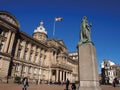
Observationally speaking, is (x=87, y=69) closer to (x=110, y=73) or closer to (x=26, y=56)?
(x=26, y=56)

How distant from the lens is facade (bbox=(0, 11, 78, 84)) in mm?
34781

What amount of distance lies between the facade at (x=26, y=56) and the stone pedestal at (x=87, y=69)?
25.0m

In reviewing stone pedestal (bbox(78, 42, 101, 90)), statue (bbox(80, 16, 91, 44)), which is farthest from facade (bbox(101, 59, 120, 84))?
stone pedestal (bbox(78, 42, 101, 90))

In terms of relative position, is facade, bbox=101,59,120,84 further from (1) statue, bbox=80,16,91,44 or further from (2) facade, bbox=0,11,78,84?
(1) statue, bbox=80,16,91,44

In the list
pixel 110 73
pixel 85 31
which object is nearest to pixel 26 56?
pixel 85 31

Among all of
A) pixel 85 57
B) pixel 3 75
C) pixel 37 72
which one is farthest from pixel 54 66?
pixel 85 57

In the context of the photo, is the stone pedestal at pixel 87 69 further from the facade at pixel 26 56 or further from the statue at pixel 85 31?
the facade at pixel 26 56

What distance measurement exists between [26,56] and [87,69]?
37.2 m

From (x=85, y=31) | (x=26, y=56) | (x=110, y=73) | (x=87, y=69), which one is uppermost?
(x=26, y=56)

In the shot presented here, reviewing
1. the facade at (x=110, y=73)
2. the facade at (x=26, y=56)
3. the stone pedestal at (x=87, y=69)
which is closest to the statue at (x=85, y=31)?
the stone pedestal at (x=87, y=69)

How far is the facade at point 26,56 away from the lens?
34781 mm

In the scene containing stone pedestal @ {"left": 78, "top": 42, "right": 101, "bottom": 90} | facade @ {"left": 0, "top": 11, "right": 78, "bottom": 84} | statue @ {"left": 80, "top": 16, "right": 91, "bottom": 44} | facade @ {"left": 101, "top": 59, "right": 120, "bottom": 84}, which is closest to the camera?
stone pedestal @ {"left": 78, "top": 42, "right": 101, "bottom": 90}

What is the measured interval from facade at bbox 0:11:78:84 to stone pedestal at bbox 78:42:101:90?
2500 centimetres

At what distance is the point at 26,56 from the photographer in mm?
45688
